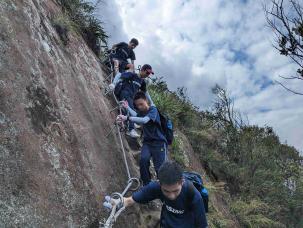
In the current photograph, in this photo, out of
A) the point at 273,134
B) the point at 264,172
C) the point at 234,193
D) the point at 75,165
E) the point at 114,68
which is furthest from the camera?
the point at 273,134

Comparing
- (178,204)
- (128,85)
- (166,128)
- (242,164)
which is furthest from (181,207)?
(242,164)

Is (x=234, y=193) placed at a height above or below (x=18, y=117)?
above

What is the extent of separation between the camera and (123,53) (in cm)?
1133

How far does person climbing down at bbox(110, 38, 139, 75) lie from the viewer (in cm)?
1103

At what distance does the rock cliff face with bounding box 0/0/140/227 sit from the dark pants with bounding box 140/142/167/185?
0.31 meters

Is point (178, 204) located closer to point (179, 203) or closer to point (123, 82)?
point (179, 203)

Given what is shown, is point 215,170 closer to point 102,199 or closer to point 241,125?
point 241,125

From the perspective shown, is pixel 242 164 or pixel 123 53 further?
pixel 242 164

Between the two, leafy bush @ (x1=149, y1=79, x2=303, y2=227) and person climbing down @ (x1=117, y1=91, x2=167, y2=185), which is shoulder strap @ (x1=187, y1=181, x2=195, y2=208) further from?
leafy bush @ (x1=149, y1=79, x2=303, y2=227)

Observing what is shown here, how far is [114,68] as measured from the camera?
1084cm

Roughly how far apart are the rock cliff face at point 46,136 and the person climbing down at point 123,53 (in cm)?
318

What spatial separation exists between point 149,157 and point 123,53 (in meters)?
5.01

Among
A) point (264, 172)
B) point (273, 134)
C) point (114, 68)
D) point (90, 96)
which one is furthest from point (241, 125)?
point (90, 96)

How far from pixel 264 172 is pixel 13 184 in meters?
15.8
